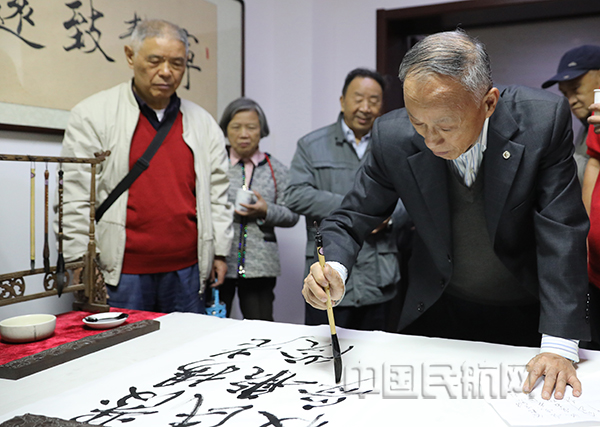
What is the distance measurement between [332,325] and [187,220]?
1.07 metres

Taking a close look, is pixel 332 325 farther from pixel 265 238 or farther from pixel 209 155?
pixel 265 238

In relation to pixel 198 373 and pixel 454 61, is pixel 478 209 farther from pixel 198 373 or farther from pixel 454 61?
pixel 198 373

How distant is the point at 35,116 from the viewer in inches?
77.4

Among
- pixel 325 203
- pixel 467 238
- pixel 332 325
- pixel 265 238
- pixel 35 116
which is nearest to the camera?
pixel 332 325

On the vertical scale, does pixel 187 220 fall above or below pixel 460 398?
above

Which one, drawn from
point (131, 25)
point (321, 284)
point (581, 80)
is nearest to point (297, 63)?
point (131, 25)

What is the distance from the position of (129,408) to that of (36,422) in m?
0.15

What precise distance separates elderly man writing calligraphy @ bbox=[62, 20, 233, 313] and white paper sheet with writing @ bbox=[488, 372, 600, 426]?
1.37 m

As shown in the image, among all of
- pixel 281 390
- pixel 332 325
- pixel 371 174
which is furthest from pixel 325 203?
pixel 281 390

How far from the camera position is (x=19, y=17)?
1880mm

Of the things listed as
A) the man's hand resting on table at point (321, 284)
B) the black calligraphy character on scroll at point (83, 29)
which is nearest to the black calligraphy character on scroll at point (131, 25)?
the black calligraphy character on scroll at point (83, 29)

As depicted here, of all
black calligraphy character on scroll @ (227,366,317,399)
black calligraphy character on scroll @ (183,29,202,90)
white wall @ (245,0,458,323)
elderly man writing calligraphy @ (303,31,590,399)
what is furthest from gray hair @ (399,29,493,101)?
white wall @ (245,0,458,323)

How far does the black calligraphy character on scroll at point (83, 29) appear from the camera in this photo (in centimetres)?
209

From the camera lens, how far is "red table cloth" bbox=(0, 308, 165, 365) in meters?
1.24
